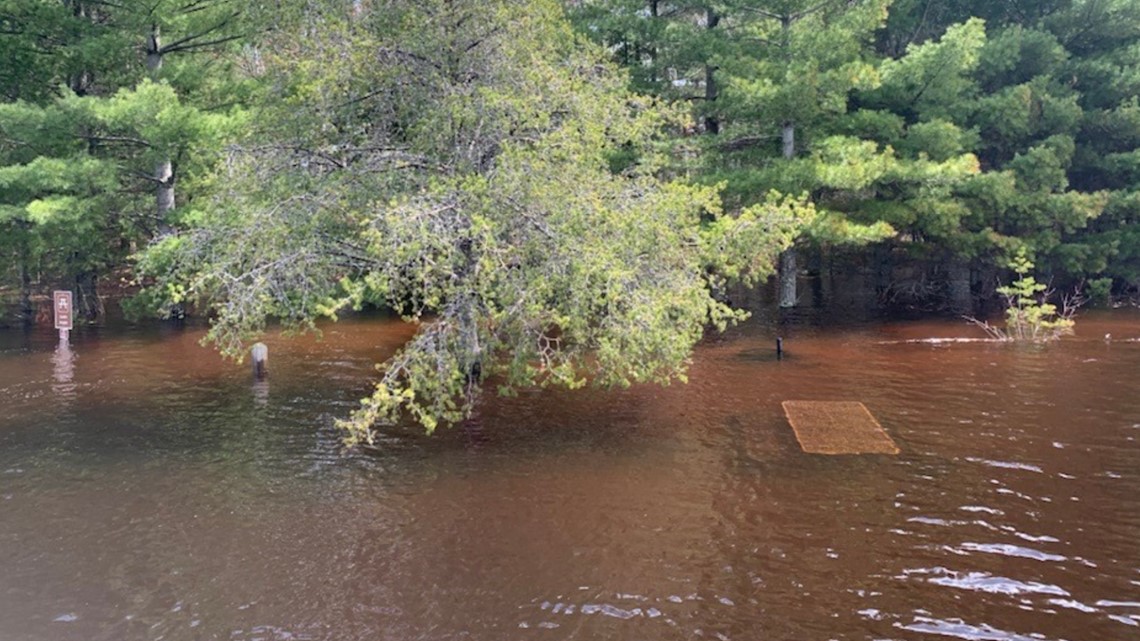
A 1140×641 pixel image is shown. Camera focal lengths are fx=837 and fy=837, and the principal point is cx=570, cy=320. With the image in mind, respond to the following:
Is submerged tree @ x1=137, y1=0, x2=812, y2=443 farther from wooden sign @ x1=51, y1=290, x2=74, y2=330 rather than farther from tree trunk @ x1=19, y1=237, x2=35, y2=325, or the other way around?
tree trunk @ x1=19, y1=237, x2=35, y2=325

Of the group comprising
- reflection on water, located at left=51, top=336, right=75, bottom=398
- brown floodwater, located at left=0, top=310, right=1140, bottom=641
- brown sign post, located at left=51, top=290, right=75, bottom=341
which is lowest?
brown floodwater, located at left=0, top=310, right=1140, bottom=641

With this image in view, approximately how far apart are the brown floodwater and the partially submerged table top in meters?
0.22

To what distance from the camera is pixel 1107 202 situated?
1895 cm

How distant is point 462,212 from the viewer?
8.18m

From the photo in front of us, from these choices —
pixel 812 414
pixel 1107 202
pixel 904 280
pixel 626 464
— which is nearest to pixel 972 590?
pixel 626 464

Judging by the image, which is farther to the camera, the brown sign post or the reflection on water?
the brown sign post

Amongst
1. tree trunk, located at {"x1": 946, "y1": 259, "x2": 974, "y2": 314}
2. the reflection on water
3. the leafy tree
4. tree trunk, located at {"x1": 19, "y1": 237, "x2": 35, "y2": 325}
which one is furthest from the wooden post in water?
tree trunk, located at {"x1": 946, "y1": 259, "x2": 974, "y2": 314}

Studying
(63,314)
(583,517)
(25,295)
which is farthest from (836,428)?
(25,295)

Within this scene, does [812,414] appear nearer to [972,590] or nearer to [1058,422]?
[1058,422]

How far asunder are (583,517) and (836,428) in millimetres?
3835

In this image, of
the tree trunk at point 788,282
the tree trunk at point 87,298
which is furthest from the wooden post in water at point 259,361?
the tree trunk at point 788,282

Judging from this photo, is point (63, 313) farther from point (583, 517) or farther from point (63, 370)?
point (583, 517)

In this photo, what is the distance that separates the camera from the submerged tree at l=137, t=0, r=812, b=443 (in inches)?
319

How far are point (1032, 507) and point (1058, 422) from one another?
310 centimetres
